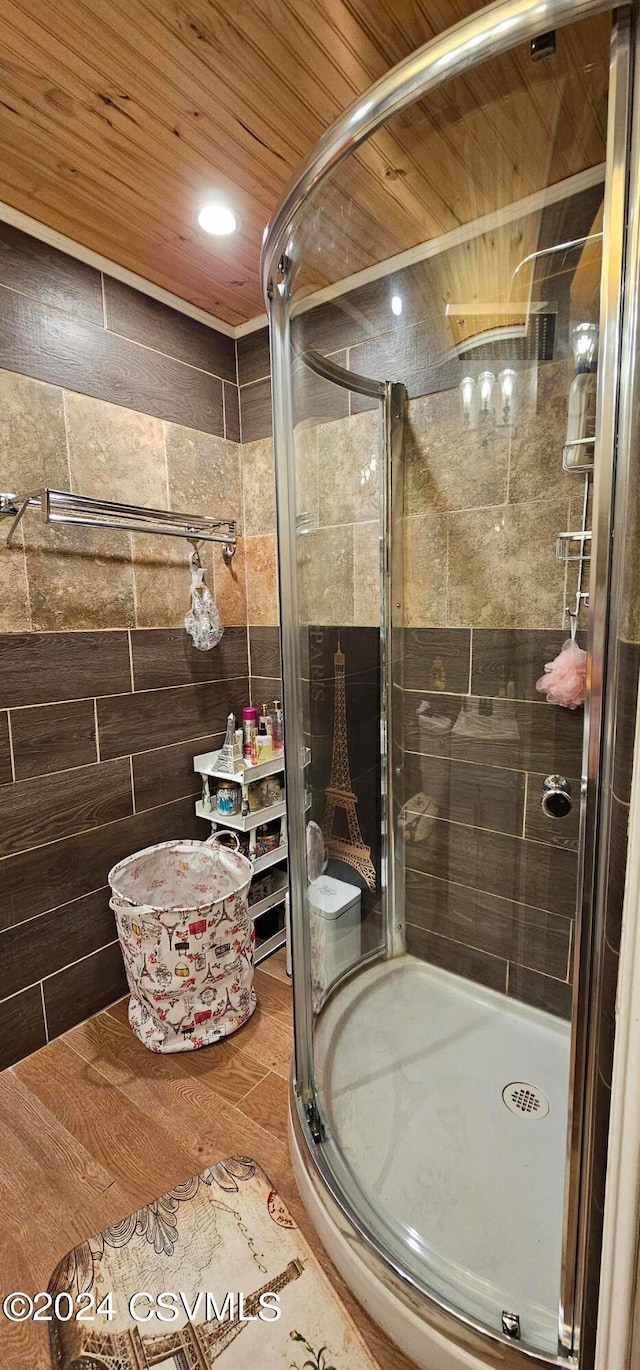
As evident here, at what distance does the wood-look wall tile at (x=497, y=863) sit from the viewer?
1.41 meters

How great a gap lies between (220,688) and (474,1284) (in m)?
1.61

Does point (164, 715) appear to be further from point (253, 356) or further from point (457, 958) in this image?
point (253, 356)

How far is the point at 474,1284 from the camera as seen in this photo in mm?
902

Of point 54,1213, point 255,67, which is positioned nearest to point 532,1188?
point 54,1213

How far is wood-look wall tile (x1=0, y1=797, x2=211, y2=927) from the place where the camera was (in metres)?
1.46

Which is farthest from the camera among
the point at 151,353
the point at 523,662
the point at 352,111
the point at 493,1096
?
the point at 151,353

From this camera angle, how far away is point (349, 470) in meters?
1.46

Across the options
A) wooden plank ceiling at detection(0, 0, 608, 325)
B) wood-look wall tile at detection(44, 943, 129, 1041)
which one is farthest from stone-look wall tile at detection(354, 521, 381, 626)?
wood-look wall tile at detection(44, 943, 129, 1041)

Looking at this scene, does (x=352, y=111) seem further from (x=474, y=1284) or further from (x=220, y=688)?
(x=474, y=1284)

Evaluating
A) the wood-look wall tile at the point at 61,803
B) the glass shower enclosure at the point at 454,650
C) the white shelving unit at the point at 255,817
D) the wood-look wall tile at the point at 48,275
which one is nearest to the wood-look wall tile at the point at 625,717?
the glass shower enclosure at the point at 454,650

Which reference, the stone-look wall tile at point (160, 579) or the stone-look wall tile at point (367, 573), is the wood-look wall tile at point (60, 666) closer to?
the stone-look wall tile at point (160, 579)

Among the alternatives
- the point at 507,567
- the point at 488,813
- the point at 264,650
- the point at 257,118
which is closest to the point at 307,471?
the point at 507,567

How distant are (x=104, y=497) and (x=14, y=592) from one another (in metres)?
0.41

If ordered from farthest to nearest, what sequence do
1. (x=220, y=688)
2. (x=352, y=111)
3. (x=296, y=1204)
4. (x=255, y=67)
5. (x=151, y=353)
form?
(x=220, y=688) → (x=151, y=353) → (x=296, y=1204) → (x=255, y=67) → (x=352, y=111)
